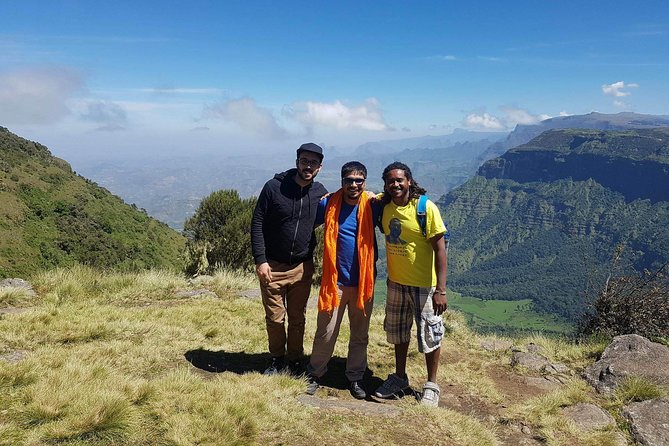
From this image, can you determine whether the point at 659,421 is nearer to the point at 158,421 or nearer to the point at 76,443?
the point at 158,421

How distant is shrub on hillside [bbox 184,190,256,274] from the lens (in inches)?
581

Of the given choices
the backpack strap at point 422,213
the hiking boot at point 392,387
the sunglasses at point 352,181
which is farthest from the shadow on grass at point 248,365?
the sunglasses at point 352,181

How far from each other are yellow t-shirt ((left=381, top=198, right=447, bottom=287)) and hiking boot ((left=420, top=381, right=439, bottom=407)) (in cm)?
132

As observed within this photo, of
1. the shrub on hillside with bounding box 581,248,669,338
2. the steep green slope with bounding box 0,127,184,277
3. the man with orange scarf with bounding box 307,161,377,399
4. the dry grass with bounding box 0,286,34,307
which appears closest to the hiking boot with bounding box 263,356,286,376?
the man with orange scarf with bounding box 307,161,377,399

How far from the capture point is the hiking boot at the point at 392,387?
5.18m

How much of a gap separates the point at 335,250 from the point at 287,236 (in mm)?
617

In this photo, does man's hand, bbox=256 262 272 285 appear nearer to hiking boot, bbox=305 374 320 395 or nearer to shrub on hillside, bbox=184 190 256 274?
hiking boot, bbox=305 374 320 395

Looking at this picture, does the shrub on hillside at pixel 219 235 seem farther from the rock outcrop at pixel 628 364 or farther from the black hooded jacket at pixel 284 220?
the rock outcrop at pixel 628 364

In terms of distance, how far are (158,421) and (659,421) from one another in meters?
5.74

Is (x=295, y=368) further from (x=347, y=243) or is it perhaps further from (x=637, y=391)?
(x=637, y=391)

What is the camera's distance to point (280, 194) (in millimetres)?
4809

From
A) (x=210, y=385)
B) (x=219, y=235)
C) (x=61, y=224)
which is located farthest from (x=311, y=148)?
(x=61, y=224)

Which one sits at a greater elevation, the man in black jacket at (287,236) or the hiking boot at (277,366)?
the man in black jacket at (287,236)

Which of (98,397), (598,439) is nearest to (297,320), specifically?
(98,397)
